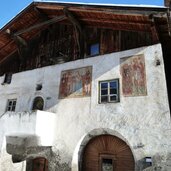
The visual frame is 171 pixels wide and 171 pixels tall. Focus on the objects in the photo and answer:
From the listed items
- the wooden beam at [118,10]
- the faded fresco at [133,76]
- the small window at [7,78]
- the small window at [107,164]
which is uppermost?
the wooden beam at [118,10]

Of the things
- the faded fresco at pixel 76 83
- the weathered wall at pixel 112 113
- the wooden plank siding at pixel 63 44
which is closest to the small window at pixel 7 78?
the wooden plank siding at pixel 63 44

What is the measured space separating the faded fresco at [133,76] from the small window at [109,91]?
0.40m

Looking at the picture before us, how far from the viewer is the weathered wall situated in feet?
25.6

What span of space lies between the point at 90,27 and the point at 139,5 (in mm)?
3677

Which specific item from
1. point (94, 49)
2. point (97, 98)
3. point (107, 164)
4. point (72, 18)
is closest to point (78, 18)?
point (72, 18)

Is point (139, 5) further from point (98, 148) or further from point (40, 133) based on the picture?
point (40, 133)

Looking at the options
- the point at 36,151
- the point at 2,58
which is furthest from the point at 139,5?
the point at 2,58

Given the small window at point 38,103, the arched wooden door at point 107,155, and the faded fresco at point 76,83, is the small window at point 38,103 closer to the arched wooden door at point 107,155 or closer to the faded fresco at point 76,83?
the faded fresco at point 76,83

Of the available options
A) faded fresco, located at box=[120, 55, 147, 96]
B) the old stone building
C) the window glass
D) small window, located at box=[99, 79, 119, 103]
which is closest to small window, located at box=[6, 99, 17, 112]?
the old stone building

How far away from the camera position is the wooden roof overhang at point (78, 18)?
8.75 m

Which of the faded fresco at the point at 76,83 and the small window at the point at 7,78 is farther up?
the small window at the point at 7,78

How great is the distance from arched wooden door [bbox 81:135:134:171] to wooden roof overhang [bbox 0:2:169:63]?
5.58 meters

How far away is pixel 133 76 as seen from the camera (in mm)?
9062

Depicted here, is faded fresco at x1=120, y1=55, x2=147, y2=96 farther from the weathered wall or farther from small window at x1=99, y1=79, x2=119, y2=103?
small window at x1=99, y1=79, x2=119, y2=103
